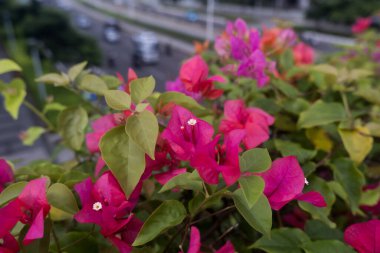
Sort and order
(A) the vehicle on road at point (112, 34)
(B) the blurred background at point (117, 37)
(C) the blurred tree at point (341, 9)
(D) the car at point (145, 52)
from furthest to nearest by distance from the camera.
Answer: (A) the vehicle on road at point (112, 34) < (C) the blurred tree at point (341, 9) < (D) the car at point (145, 52) < (B) the blurred background at point (117, 37)

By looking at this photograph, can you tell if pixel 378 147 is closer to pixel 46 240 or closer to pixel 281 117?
pixel 281 117

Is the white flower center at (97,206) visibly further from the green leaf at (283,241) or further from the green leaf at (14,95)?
the green leaf at (14,95)

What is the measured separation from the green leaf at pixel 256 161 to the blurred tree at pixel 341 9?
40.2 ft

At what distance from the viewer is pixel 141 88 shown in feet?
1.03

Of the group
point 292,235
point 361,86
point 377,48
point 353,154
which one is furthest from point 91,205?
point 377,48

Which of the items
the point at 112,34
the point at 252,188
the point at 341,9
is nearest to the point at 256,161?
the point at 252,188

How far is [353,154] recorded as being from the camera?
0.40 metres

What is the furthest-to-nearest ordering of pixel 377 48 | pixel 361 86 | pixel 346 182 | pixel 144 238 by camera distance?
pixel 377 48, pixel 361 86, pixel 346 182, pixel 144 238

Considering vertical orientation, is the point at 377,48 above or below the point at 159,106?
below

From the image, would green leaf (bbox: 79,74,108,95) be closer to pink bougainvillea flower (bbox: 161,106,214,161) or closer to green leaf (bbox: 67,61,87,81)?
green leaf (bbox: 67,61,87,81)

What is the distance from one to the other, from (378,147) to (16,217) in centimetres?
46

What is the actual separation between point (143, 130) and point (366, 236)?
0.19 m

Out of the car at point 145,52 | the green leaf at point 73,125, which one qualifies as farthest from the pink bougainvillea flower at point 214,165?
the car at point 145,52

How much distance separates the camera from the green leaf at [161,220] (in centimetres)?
26
